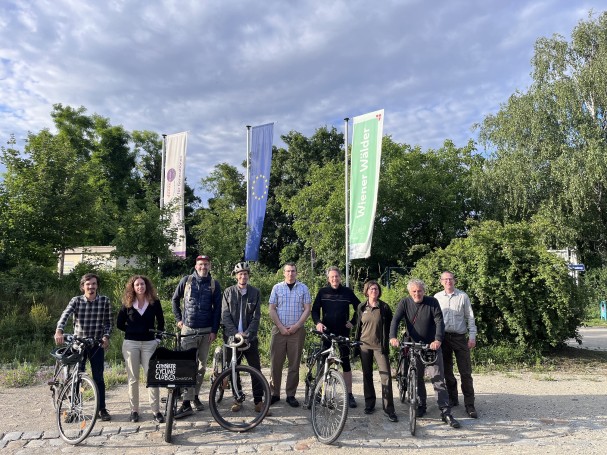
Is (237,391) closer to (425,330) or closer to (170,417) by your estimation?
(170,417)

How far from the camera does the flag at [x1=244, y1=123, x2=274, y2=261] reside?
1448cm

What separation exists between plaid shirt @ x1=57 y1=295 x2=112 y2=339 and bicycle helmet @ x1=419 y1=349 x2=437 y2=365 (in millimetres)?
3734

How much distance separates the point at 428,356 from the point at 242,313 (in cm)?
230

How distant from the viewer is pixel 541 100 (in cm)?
2270

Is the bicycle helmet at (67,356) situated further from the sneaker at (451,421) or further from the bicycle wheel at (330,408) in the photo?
the sneaker at (451,421)

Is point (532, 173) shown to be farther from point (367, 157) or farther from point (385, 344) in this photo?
point (385, 344)

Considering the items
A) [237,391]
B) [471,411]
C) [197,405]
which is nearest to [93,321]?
[197,405]

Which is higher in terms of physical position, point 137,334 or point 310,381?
point 137,334

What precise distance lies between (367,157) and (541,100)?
15.7m

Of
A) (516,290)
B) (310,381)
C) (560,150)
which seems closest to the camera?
(310,381)

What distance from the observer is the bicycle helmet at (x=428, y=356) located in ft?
17.1

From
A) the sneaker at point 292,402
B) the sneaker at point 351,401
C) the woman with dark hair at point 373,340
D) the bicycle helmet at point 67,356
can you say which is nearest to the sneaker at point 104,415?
the bicycle helmet at point 67,356

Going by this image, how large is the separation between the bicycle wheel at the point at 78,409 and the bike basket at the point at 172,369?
0.60 metres

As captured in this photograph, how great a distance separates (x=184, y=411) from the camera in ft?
17.1
